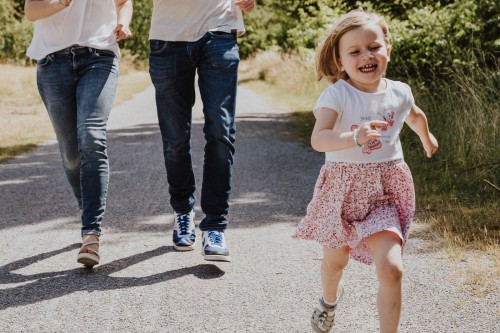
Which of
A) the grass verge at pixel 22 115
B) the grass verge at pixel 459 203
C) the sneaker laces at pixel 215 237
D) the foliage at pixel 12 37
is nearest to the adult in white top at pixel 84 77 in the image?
the sneaker laces at pixel 215 237

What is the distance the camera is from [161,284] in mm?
3959

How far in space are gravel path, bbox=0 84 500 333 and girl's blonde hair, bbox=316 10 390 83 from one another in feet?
3.71

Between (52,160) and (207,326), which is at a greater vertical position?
(207,326)

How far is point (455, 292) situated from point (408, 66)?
7014mm

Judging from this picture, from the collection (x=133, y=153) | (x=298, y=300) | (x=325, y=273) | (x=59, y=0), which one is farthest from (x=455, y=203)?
(x=133, y=153)

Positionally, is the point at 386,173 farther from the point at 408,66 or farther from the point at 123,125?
the point at 123,125

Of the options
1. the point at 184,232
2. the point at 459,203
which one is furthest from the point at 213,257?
the point at 459,203

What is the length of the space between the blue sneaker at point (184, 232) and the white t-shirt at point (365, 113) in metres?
1.70

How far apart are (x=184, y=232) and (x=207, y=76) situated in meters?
1.02

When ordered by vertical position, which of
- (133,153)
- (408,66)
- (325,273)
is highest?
(325,273)

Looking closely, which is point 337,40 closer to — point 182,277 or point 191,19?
point 191,19

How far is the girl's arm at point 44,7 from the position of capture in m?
4.14

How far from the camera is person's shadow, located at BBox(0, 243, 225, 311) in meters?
3.79

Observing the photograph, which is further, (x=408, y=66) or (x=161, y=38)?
(x=408, y=66)
